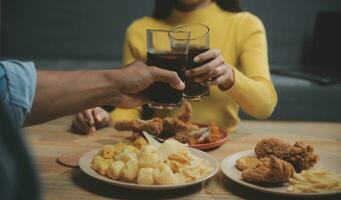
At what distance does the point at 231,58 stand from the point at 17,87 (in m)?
1.35

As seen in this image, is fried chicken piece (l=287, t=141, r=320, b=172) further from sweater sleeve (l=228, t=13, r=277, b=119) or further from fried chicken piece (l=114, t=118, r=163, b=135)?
sweater sleeve (l=228, t=13, r=277, b=119)

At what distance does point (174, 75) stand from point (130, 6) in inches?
104

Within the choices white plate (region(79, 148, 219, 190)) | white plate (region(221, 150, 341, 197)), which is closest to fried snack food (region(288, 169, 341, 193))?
white plate (region(221, 150, 341, 197))

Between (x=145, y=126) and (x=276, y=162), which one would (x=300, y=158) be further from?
(x=145, y=126)

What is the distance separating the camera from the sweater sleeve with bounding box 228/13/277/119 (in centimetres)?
164

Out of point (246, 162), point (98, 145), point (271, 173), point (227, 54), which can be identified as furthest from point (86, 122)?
point (227, 54)

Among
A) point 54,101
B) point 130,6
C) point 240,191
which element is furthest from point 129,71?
point 130,6

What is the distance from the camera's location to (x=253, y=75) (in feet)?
5.88

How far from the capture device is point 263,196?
92 cm

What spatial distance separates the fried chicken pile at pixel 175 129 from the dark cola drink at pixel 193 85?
0.29 ft

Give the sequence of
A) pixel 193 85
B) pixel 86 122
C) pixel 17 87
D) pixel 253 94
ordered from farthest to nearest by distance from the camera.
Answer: pixel 253 94, pixel 86 122, pixel 193 85, pixel 17 87

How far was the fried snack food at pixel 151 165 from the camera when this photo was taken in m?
0.89

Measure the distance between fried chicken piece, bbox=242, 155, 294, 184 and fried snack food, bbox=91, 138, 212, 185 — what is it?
96mm

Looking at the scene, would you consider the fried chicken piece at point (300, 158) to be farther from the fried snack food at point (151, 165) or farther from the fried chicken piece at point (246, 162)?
the fried snack food at point (151, 165)
